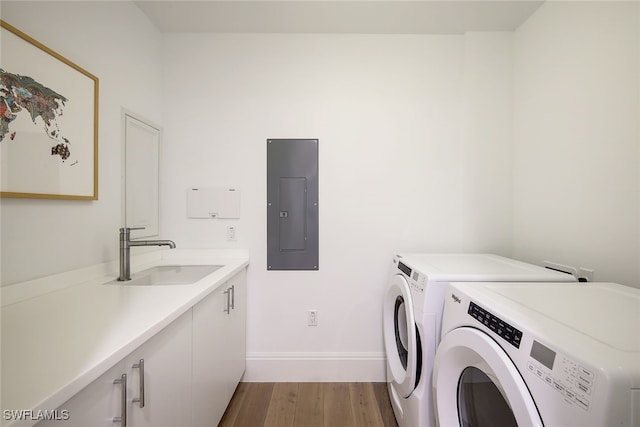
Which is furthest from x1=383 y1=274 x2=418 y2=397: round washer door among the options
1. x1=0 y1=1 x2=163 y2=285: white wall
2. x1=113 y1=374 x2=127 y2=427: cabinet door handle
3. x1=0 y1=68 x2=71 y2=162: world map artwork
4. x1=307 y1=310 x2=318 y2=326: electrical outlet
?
x1=0 y1=68 x2=71 y2=162: world map artwork

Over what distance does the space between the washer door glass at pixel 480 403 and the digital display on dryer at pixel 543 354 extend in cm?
Answer: 24

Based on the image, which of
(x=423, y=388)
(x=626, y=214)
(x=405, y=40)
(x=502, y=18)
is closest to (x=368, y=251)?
(x=423, y=388)

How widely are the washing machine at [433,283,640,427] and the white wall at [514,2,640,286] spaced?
451mm

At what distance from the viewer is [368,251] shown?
1.92m

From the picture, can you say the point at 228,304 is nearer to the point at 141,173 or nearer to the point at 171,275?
the point at 171,275

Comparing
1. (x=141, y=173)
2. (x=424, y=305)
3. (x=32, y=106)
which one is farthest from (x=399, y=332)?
(x=32, y=106)

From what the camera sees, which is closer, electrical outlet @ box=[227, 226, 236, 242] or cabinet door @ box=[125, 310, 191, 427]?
cabinet door @ box=[125, 310, 191, 427]

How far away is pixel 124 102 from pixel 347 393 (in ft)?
7.75

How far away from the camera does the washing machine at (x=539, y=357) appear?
18.6 inches

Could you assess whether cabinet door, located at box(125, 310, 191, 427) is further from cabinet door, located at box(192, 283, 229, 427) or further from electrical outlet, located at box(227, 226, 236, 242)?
electrical outlet, located at box(227, 226, 236, 242)

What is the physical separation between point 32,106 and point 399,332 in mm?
2095

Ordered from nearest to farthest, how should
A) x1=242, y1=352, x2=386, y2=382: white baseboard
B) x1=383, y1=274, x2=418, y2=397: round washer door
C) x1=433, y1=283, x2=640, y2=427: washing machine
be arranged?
x1=433, y1=283, x2=640, y2=427: washing machine
x1=383, y1=274, x2=418, y2=397: round washer door
x1=242, y1=352, x2=386, y2=382: white baseboard

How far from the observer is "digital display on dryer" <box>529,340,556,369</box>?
55cm

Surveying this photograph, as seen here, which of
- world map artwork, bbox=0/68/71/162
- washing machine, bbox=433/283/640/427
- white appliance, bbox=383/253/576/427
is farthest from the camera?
white appliance, bbox=383/253/576/427
